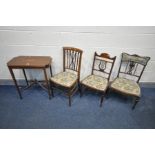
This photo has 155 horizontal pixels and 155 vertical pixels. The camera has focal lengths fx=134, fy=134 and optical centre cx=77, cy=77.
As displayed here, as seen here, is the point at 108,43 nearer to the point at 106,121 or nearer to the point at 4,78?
the point at 106,121

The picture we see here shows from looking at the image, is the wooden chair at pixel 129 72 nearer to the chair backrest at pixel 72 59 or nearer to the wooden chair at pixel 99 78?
the wooden chair at pixel 99 78

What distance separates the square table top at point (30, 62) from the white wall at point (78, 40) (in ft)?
0.60

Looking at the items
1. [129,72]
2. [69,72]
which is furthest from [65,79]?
[129,72]

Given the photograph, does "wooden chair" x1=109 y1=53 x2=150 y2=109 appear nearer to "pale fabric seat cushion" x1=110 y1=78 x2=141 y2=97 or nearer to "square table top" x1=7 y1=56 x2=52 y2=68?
"pale fabric seat cushion" x1=110 y1=78 x2=141 y2=97

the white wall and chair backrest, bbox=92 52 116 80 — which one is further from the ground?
the white wall

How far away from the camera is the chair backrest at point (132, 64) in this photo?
7.26ft

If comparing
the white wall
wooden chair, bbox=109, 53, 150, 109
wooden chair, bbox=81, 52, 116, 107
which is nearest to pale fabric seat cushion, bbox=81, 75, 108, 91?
wooden chair, bbox=81, 52, 116, 107

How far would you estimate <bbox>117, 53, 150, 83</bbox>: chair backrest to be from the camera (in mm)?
2213

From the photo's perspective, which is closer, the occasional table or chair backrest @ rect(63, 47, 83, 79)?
the occasional table

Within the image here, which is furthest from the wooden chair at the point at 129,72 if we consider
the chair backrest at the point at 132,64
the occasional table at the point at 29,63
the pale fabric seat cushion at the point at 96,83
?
the occasional table at the point at 29,63

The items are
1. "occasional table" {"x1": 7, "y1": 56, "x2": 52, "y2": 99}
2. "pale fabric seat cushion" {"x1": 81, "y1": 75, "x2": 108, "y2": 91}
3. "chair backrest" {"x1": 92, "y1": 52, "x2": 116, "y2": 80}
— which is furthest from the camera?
"chair backrest" {"x1": 92, "y1": 52, "x2": 116, "y2": 80}

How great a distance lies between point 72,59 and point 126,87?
41.3 inches

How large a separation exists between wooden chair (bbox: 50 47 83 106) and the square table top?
0.99ft

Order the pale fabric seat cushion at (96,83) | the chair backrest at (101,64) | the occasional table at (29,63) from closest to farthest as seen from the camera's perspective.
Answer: the occasional table at (29,63)
the pale fabric seat cushion at (96,83)
the chair backrest at (101,64)
